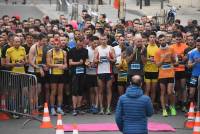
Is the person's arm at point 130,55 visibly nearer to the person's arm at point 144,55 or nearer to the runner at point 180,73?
the person's arm at point 144,55

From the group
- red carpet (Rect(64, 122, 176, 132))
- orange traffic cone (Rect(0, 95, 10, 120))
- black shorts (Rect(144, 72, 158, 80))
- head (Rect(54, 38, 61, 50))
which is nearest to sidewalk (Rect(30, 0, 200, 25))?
black shorts (Rect(144, 72, 158, 80))

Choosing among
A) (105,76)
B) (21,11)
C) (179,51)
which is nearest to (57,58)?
(105,76)

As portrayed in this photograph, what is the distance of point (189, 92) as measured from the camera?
1598 centimetres

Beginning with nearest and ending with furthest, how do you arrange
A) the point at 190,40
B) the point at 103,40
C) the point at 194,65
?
the point at 194,65 < the point at 103,40 < the point at 190,40

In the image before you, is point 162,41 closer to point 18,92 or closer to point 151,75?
point 151,75

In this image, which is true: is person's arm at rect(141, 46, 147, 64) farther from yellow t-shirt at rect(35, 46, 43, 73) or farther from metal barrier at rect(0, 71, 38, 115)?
metal barrier at rect(0, 71, 38, 115)

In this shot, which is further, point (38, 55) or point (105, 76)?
point (105, 76)

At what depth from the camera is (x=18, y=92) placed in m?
15.1

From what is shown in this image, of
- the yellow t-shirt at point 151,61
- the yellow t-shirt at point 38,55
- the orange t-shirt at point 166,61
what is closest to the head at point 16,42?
the yellow t-shirt at point 38,55

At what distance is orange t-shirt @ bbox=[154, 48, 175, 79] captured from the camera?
15562 millimetres

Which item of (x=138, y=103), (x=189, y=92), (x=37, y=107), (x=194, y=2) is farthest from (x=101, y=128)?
(x=194, y=2)

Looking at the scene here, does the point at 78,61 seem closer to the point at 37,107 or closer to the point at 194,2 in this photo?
the point at 37,107

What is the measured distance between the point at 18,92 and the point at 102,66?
2.31m

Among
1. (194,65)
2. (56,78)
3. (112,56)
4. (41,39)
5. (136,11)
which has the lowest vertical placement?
(56,78)
